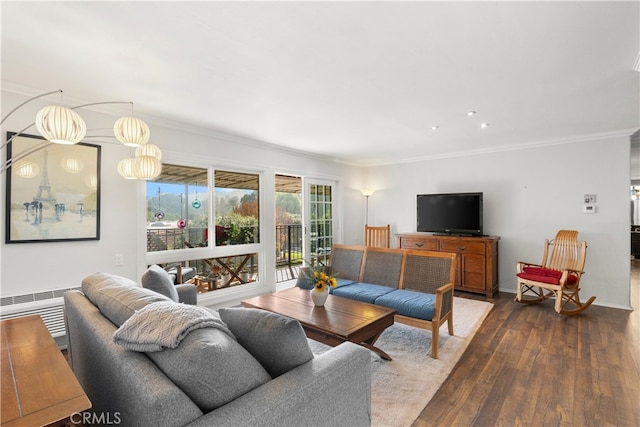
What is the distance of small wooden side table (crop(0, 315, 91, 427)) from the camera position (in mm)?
899

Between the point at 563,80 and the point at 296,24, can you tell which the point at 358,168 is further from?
the point at 296,24

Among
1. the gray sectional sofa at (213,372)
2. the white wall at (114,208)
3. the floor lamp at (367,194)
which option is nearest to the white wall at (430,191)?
the white wall at (114,208)

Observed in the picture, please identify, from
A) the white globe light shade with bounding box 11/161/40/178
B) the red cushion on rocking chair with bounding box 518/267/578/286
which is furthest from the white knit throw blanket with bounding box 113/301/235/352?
the red cushion on rocking chair with bounding box 518/267/578/286

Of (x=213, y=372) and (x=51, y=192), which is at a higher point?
(x=51, y=192)

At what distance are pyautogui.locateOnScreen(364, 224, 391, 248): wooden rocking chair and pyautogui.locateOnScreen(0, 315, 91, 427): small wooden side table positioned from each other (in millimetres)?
5577

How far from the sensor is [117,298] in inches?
63.0

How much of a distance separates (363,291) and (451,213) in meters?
2.81

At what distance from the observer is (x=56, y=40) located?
2.03 metres

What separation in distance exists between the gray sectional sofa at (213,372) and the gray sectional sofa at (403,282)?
163cm

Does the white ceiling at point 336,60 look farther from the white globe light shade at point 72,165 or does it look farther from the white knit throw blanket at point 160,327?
the white knit throw blanket at point 160,327

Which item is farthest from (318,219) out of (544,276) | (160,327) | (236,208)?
(160,327)

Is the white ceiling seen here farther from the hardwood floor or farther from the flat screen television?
the hardwood floor

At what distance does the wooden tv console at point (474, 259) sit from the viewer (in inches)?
190

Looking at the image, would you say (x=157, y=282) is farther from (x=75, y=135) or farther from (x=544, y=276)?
(x=544, y=276)
